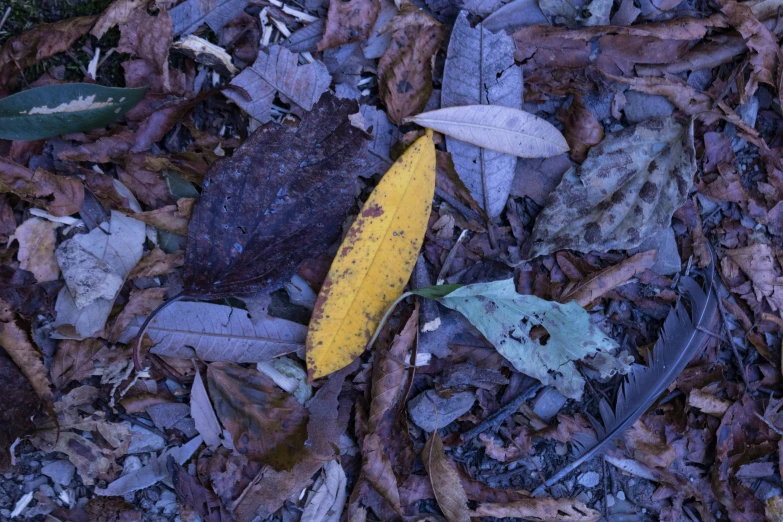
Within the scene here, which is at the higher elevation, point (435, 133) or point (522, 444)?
point (435, 133)

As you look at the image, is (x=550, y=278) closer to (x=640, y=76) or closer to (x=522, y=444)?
(x=522, y=444)

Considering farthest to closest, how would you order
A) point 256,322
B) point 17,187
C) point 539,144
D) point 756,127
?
point 756,127 → point 539,144 → point 256,322 → point 17,187

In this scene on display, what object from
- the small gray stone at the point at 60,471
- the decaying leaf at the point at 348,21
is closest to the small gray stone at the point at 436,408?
the small gray stone at the point at 60,471

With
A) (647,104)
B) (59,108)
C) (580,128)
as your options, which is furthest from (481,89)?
(59,108)

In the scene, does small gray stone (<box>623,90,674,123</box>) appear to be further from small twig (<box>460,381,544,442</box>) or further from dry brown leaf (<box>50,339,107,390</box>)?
dry brown leaf (<box>50,339,107,390</box>)

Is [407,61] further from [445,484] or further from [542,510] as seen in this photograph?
[542,510]

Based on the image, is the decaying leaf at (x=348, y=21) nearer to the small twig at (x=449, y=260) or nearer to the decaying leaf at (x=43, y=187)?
the small twig at (x=449, y=260)

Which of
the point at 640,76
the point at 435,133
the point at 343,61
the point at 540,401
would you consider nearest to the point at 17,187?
the point at 343,61

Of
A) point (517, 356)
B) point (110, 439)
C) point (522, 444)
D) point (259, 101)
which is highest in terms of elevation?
point (259, 101)
